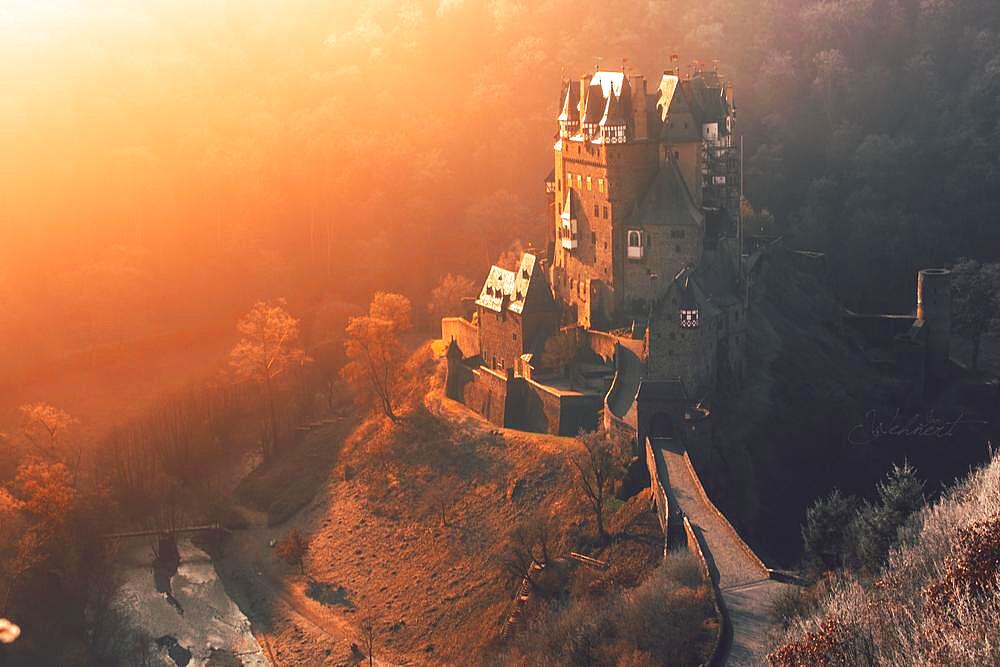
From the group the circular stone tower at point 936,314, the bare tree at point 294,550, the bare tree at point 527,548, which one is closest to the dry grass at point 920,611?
the bare tree at point 527,548

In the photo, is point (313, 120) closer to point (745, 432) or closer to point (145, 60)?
point (145, 60)

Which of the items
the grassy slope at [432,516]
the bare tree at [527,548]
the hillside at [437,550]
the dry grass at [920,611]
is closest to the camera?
the dry grass at [920,611]

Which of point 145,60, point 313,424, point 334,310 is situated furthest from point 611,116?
point 145,60

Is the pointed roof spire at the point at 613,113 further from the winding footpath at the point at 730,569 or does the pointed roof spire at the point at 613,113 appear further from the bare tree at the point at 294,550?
the bare tree at the point at 294,550

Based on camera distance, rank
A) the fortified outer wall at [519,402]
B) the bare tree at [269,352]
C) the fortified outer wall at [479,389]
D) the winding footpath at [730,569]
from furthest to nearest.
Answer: the bare tree at [269,352]
the fortified outer wall at [479,389]
the fortified outer wall at [519,402]
the winding footpath at [730,569]

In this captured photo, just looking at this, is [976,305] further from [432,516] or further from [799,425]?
[432,516]

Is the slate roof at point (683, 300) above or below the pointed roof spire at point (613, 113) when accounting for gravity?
below

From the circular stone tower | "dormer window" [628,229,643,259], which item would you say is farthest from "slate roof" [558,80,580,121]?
the circular stone tower

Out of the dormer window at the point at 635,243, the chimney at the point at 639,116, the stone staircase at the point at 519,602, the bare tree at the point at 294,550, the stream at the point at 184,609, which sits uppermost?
the chimney at the point at 639,116
